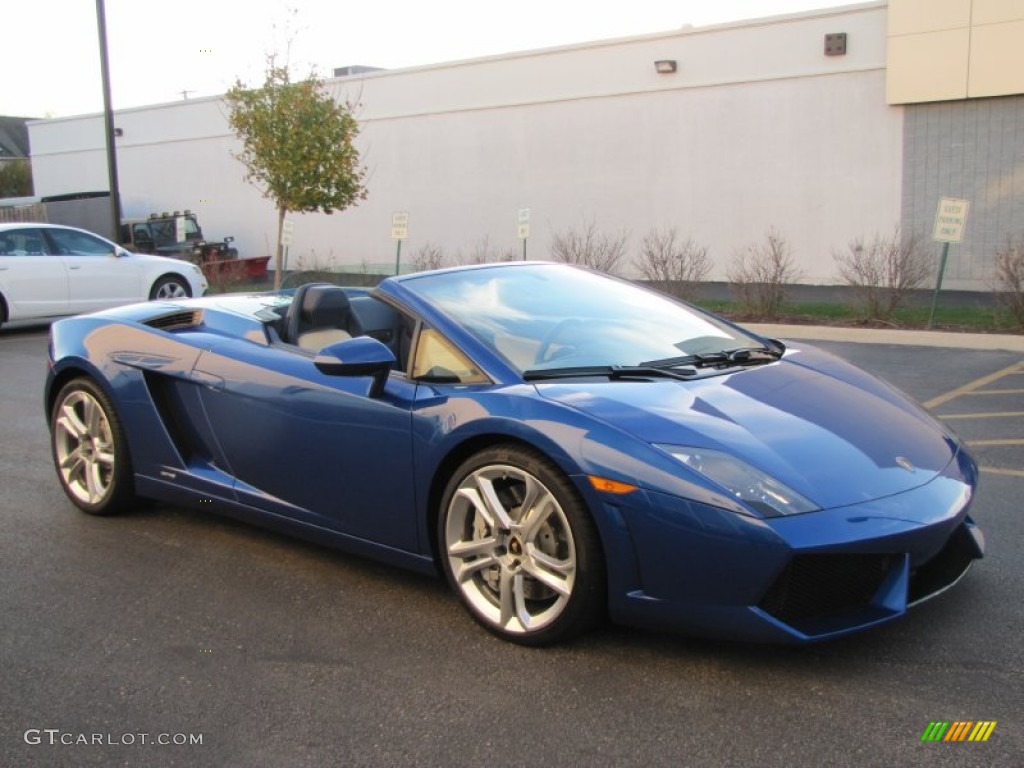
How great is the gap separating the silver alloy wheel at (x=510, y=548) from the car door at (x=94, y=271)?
12471mm

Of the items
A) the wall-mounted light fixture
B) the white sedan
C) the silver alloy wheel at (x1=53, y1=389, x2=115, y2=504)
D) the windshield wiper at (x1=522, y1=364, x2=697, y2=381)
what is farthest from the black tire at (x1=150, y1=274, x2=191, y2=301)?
the windshield wiper at (x1=522, y1=364, x2=697, y2=381)

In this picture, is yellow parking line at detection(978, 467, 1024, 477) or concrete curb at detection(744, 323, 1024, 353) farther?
concrete curb at detection(744, 323, 1024, 353)

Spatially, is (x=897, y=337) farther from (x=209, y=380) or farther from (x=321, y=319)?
(x=209, y=380)

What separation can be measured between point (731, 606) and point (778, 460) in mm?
487

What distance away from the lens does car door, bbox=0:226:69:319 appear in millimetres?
14297

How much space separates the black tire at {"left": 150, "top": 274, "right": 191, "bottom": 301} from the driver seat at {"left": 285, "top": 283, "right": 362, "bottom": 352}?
1197cm

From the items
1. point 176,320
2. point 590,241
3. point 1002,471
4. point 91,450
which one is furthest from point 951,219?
point 91,450

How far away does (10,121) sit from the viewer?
217ft

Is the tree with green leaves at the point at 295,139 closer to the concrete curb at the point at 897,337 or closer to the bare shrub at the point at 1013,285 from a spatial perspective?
the concrete curb at the point at 897,337

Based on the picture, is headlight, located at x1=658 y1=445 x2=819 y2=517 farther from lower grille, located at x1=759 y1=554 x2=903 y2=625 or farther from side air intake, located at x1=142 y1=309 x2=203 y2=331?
side air intake, located at x1=142 y1=309 x2=203 y2=331

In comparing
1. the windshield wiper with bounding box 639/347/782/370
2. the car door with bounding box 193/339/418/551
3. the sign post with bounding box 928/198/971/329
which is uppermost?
the sign post with bounding box 928/198/971/329

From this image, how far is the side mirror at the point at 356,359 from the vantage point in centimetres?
391

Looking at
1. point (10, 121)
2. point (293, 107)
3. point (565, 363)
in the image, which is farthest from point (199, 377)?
point (10, 121)

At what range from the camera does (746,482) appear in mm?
3203
